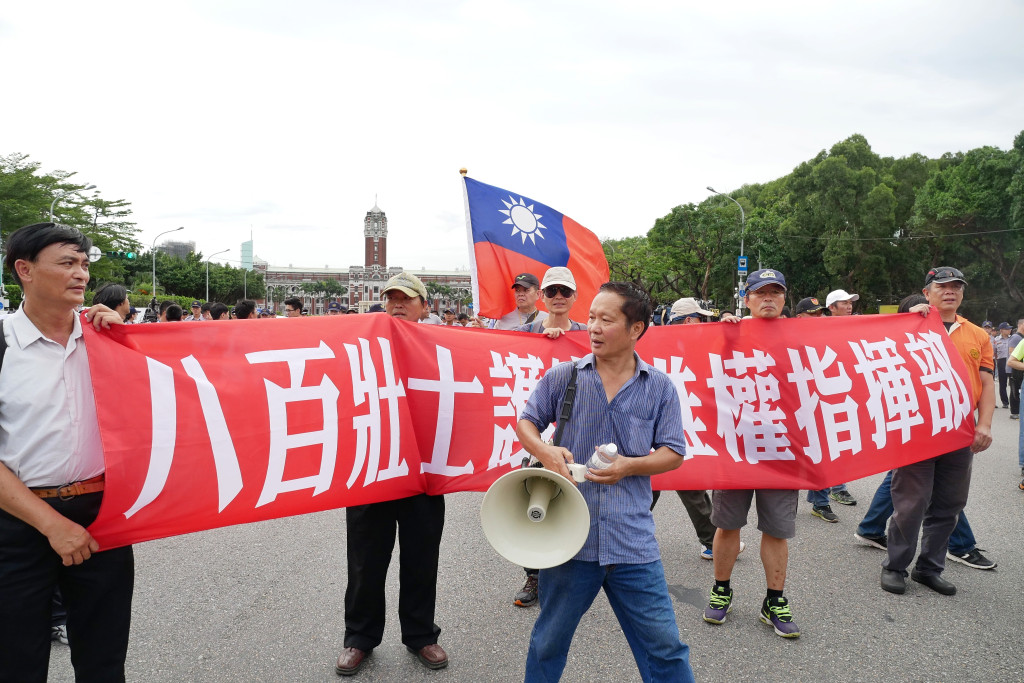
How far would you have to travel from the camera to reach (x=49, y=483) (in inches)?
85.0

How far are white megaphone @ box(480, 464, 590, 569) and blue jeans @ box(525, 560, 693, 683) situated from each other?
163 mm

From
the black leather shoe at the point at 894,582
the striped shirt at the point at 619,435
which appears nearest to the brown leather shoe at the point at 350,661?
the striped shirt at the point at 619,435

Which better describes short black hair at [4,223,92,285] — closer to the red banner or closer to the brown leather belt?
the red banner

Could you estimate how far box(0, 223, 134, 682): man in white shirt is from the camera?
2072mm

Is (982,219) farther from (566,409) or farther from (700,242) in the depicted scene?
(566,409)

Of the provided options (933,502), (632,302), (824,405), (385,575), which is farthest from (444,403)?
(933,502)

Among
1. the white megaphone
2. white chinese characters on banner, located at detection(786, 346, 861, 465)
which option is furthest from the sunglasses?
the white megaphone

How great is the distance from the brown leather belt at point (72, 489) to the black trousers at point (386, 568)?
1124 mm

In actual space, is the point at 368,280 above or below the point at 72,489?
A: above

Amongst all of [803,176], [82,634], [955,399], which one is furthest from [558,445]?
[803,176]

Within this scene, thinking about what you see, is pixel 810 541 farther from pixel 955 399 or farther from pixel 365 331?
pixel 365 331

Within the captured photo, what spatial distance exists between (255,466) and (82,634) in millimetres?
844

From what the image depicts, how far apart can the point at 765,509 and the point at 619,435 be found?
1.75 metres

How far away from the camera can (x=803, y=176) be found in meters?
40.4
